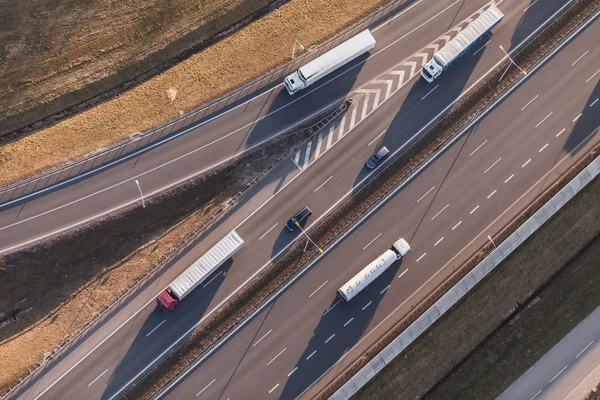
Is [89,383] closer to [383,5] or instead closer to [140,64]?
[140,64]

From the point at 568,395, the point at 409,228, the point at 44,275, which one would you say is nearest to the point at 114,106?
the point at 44,275

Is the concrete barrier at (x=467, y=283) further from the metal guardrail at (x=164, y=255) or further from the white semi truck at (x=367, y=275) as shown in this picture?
the metal guardrail at (x=164, y=255)

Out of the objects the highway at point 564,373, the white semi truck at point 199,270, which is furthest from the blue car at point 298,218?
the highway at point 564,373

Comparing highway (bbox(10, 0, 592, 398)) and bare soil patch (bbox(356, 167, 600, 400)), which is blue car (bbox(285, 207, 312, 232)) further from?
bare soil patch (bbox(356, 167, 600, 400))

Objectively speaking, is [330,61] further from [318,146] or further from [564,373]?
[564,373]

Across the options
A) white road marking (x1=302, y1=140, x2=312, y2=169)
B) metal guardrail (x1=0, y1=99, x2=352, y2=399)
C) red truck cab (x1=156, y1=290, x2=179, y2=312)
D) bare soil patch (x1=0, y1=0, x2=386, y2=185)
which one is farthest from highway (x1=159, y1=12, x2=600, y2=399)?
bare soil patch (x1=0, y1=0, x2=386, y2=185)

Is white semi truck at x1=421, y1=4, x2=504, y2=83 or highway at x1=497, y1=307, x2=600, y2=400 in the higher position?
white semi truck at x1=421, y1=4, x2=504, y2=83

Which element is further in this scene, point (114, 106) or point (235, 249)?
point (114, 106)
